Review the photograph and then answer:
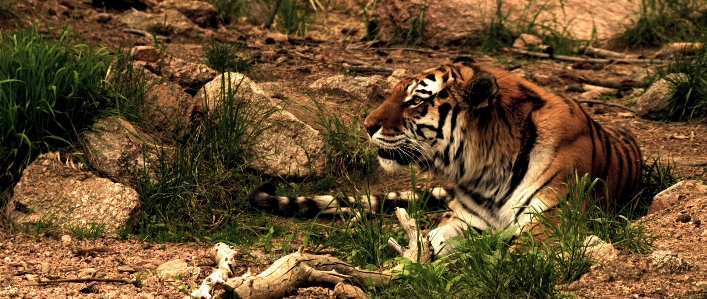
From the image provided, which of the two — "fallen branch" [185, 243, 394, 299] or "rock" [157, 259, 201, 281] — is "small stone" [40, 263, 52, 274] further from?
"fallen branch" [185, 243, 394, 299]

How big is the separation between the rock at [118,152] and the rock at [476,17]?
3.87 m

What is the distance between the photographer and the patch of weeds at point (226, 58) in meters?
6.88

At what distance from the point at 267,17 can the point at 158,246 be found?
455 cm

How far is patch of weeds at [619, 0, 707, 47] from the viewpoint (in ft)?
29.0

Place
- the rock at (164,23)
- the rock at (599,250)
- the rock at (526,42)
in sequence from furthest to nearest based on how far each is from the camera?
the rock at (526,42), the rock at (164,23), the rock at (599,250)

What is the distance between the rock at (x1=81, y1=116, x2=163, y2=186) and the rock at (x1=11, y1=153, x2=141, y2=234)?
0.13 metres

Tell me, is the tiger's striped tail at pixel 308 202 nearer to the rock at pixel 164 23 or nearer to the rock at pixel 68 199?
the rock at pixel 68 199

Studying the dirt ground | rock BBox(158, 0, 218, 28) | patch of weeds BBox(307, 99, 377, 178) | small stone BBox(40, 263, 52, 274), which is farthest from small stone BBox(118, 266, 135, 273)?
rock BBox(158, 0, 218, 28)

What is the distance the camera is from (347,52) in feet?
27.8

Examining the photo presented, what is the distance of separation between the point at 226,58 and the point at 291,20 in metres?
2.35

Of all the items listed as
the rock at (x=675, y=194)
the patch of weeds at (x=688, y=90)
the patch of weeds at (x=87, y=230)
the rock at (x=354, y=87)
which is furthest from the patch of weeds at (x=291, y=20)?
the rock at (x=675, y=194)

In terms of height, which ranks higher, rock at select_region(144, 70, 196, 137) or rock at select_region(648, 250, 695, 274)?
rock at select_region(144, 70, 196, 137)

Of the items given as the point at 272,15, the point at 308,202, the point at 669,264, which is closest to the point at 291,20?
the point at 272,15

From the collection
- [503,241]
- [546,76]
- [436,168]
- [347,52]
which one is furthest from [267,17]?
[503,241]
